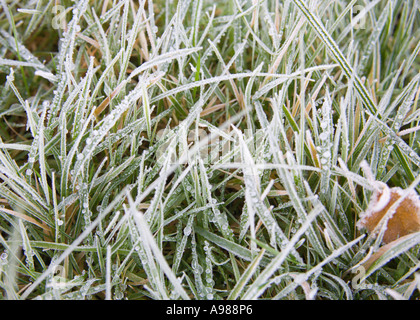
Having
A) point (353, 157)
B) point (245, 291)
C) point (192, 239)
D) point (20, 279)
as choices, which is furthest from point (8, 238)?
point (353, 157)

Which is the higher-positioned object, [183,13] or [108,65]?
[183,13]

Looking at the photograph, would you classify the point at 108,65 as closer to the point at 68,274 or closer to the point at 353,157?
the point at 68,274

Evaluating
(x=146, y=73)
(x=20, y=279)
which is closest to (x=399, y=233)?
(x=146, y=73)

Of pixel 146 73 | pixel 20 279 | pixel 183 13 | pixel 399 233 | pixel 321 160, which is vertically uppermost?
pixel 183 13

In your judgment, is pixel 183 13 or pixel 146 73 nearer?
pixel 146 73

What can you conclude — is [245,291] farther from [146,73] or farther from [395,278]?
[146,73]
